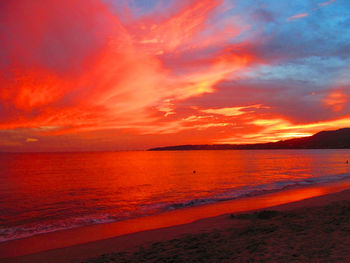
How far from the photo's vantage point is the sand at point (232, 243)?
26.3 ft

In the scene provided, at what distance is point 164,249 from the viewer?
9.22 meters

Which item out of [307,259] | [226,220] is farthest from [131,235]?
[307,259]

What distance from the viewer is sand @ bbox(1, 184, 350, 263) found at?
8.02 meters

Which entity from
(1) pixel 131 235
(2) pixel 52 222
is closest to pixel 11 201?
(2) pixel 52 222

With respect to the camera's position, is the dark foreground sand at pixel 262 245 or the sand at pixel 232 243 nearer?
the dark foreground sand at pixel 262 245

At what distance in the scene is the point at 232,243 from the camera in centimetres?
941

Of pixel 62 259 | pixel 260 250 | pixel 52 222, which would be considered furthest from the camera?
pixel 52 222

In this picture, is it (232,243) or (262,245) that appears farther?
(232,243)

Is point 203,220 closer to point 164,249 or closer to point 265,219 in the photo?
point 265,219

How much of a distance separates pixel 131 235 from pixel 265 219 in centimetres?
613

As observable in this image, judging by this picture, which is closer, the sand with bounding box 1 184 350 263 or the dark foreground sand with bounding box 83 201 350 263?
the dark foreground sand with bounding box 83 201 350 263

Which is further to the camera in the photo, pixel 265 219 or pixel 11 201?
pixel 11 201

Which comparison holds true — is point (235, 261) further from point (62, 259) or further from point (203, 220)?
point (203, 220)

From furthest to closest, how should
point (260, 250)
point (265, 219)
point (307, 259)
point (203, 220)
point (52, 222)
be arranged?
point (52, 222), point (203, 220), point (265, 219), point (260, 250), point (307, 259)
